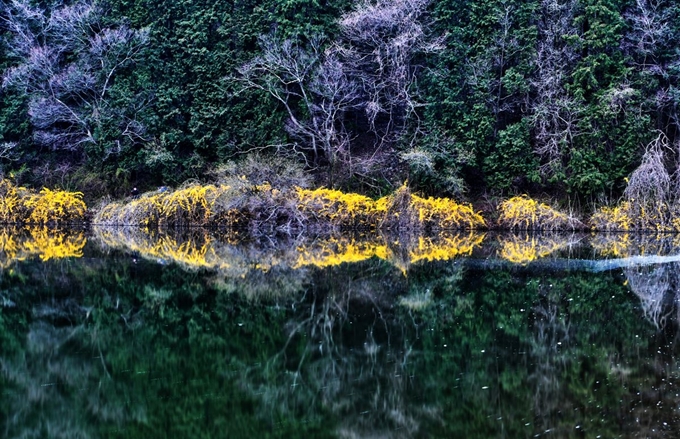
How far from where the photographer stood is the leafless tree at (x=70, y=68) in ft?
89.8

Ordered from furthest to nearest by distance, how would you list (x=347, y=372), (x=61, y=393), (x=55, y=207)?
(x=55, y=207), (x=347, y=372), (x=61, y=393)

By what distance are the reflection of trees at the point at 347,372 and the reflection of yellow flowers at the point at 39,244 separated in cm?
811

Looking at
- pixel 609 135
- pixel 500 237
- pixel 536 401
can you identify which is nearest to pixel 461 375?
pixel 536 401

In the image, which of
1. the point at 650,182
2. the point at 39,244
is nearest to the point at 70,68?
the point at 39,244

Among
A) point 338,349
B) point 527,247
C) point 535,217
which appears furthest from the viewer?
point 535,217

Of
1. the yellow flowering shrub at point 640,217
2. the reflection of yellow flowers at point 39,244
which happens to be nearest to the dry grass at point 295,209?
the reflection of yellow flowers at point 39,244

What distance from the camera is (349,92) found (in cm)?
2656

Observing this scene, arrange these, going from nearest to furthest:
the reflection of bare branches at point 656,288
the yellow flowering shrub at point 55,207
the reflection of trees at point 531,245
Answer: the reflection of bare branches at point 656,288 < the reflection of trees at point 531,245 < the yellow flowering shrub at point 55,207

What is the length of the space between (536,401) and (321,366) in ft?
6.77

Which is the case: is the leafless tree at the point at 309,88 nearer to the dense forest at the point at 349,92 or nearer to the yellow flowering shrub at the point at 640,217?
the dense forest at the point at 349,92

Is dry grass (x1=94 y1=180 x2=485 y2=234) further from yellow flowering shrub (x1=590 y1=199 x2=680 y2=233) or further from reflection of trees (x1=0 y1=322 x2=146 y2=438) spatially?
reflection of trees (x1=0 y1=322 x2=146 y2=438)

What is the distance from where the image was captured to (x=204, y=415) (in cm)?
546

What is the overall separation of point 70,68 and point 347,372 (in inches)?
953

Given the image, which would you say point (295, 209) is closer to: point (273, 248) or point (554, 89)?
point (273, 248)
